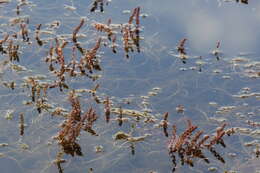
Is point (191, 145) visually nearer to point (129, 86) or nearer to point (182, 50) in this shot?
point (129, 86)

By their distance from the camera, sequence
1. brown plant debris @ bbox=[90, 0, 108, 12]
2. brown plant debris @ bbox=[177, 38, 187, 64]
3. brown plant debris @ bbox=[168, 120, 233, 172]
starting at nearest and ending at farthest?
brown plant debris @ bbox=[168, 120, 233, 172]
brown plant debris @ bbox=[177, 38, 187, 64]
brown plant debris @ bbox=[90, 0, 108, 12]

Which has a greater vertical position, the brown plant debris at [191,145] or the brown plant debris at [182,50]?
the brown plant debris at [182,50]

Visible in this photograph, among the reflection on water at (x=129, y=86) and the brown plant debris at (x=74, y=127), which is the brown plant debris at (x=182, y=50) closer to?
the reflection on water at (x=129, y=86)

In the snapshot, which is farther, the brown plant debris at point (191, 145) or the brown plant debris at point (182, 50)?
the brown plant debris at point (182, 50)

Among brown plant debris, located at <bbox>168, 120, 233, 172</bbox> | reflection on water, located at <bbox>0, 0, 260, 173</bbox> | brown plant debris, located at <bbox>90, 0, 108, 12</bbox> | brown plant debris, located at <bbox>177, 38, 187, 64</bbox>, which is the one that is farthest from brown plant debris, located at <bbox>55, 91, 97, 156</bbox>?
brown plant debris, located at <bbox>90, 0, 108, 12</bbox>

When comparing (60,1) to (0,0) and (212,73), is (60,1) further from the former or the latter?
(212,73)

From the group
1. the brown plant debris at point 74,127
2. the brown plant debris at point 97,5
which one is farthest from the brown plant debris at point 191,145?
the brown plant debris at point 97,5

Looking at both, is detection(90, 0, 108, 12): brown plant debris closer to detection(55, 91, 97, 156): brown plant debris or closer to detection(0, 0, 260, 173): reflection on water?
detection(0, 0, 260, 173): reflection on water

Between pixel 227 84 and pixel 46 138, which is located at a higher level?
pixel 227 84

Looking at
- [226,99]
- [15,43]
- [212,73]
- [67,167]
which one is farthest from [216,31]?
[67,167]
